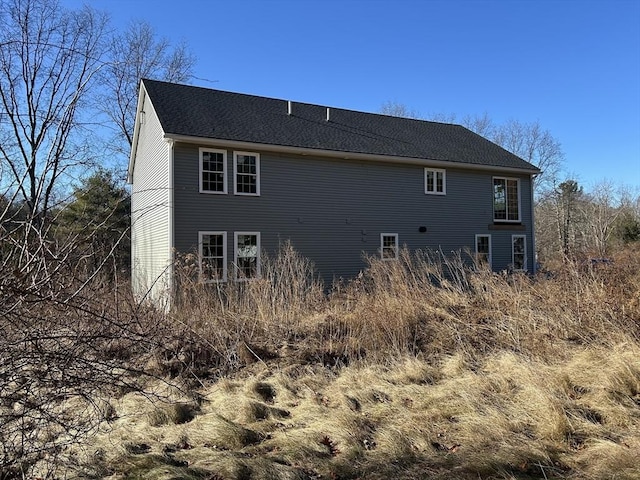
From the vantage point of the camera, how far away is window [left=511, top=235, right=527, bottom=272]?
19.9m

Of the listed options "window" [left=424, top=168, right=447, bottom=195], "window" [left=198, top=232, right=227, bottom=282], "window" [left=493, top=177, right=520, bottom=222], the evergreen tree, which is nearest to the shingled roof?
"window" [left=424, top=168, right=447, bottom=195]

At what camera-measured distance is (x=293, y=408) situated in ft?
16.1

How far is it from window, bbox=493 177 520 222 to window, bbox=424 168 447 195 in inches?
115

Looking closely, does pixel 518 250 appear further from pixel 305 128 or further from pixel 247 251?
pixel 247 251

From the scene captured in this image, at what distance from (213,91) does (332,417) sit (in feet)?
52.0

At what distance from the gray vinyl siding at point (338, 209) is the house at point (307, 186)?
0.04 metres

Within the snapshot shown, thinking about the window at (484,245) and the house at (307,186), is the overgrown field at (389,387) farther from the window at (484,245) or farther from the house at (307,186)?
the window at (484,245)

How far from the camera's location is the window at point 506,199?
65.1 feet

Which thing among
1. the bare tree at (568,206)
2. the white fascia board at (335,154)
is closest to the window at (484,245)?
the white fascia board at (335,154)

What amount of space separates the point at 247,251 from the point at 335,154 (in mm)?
4711

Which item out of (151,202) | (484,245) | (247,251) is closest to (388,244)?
(484,245)

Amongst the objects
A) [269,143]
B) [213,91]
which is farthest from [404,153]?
[213,91]

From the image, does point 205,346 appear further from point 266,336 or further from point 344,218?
point 344,218

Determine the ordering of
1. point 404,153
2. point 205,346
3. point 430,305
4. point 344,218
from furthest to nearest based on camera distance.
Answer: point 404,153 < point 344,218 < point 430,305 < point 205,346
